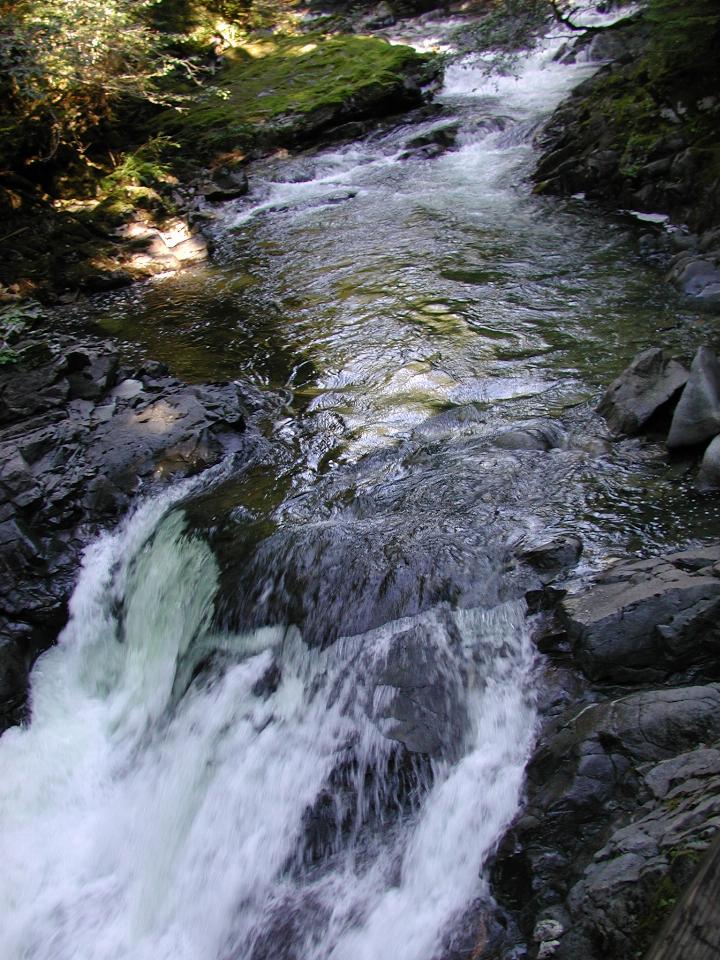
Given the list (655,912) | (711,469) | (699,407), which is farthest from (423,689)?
(699,407)

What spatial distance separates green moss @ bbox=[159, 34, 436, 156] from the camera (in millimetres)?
14828

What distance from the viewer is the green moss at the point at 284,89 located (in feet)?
48.6

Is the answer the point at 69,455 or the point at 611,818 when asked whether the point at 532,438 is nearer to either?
the point at 611,818

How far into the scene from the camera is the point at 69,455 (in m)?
6.37

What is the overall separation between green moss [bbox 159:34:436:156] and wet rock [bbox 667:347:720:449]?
40.3ft

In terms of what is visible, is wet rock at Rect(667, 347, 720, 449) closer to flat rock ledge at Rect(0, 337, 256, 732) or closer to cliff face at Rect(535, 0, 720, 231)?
flat rock ledge at Rect(0, 337, 256, 732)

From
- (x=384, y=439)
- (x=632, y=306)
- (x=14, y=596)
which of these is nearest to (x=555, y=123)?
(x=632, y=306)

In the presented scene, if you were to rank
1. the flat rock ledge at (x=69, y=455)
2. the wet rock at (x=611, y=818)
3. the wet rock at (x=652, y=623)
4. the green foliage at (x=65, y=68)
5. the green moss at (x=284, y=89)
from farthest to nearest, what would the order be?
the green moss at (x=284, y=89), the green foliage at (x=65, y=68), the flat rock ledge at (x=69, y=455), the wet rock at (x=652, y=623), the wet rock at (x=611, y=818)

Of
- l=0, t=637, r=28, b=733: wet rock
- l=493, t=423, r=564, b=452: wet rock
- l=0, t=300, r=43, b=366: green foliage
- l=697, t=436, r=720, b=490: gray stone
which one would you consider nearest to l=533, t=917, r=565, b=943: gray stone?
l=697, t=436, r=720, b=490: gray stone

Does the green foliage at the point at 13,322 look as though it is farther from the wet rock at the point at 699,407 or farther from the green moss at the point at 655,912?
the green moss at the point at 655,912

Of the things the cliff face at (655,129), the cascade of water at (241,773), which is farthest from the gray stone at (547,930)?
the cliff face at (655,129)

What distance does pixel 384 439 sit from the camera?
5875mm

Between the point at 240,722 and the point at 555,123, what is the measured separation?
1093 centimetres

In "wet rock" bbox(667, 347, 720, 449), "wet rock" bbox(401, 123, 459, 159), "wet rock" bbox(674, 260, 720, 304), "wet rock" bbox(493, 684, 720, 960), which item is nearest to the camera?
"wet rock" bbox(493, 684, 720, 960)
